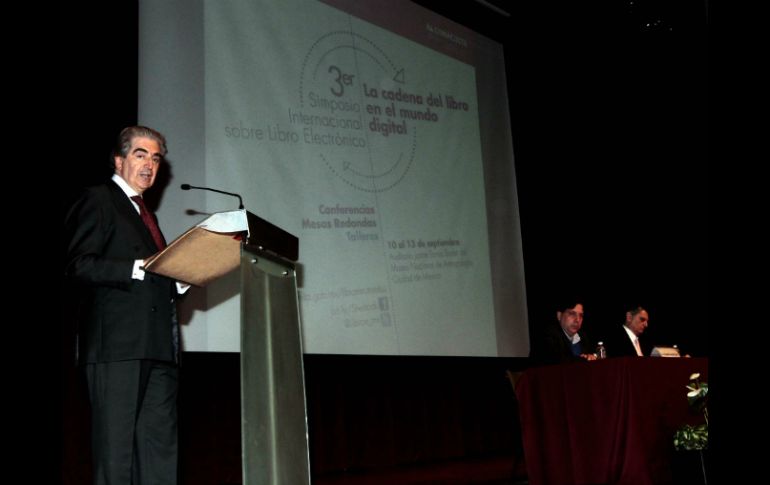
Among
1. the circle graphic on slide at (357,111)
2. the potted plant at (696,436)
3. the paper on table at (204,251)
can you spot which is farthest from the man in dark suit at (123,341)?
the potted plant at (696,436)

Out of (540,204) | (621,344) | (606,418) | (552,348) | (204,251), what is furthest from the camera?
(540,204)

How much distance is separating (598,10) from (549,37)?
1.45 ft

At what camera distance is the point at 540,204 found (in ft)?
21.4

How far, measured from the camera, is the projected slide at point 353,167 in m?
3.69

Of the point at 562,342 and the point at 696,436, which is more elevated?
the point at 562,342

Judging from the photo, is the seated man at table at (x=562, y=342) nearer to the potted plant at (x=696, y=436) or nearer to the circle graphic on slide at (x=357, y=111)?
the potted plant at (x=696, y=436)

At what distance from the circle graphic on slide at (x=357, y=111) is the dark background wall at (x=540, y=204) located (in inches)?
38.4

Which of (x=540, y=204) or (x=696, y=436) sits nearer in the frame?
(x=696, y=436)

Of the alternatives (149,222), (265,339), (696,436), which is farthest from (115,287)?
(696,436)

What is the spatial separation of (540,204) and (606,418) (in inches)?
111

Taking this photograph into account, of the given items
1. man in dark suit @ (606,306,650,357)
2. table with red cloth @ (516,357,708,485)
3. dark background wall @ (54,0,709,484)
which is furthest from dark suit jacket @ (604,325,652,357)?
table with red cloth @ (516,357,708,485)

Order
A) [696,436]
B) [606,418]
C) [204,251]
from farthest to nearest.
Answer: [606,418] → [696,436] → [204,251]

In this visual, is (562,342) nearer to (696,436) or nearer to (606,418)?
(606,418)

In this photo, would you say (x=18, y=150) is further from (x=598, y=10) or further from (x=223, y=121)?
(x=598, y=10)
